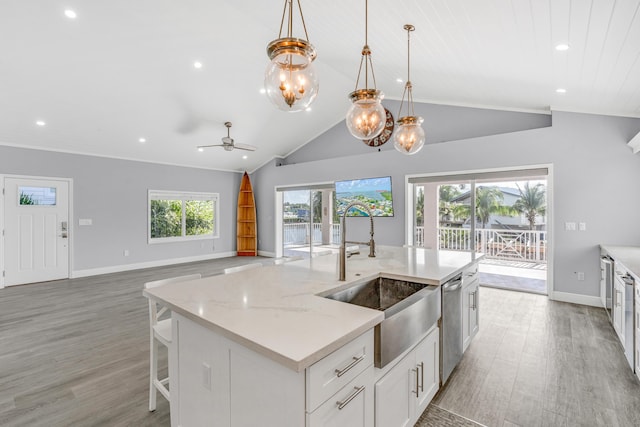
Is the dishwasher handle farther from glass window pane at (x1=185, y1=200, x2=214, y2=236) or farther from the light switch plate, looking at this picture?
glass window pane at (x1=185, y1=200, x2=214, y2=236)

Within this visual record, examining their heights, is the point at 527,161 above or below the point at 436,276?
above

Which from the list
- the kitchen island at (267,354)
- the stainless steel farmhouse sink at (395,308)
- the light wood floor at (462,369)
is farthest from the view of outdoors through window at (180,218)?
the stainless steel farmhouse sink at (395,308)

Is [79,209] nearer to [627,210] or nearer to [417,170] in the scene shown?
[417,170]

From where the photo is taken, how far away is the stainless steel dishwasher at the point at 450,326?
216 cm

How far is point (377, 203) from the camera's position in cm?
650

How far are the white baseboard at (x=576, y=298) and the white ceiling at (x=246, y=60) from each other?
2560mm

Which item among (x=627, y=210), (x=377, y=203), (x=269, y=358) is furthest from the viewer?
(x=377, y=203)

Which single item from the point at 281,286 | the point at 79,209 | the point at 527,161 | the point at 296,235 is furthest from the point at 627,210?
the point at 79,209

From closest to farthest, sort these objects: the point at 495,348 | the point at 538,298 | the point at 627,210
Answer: the point at 495,348 < the point at 627,210 < the point at 538,298

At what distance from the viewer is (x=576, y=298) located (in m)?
4.46

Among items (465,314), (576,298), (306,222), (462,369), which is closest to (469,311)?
(465,314)

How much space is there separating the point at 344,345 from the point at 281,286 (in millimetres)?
784

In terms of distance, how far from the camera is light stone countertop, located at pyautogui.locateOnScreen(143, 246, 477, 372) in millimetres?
1088

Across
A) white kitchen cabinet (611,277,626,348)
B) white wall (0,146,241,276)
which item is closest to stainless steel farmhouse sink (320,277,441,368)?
white kitchen cabinet (611,277,626,348)
